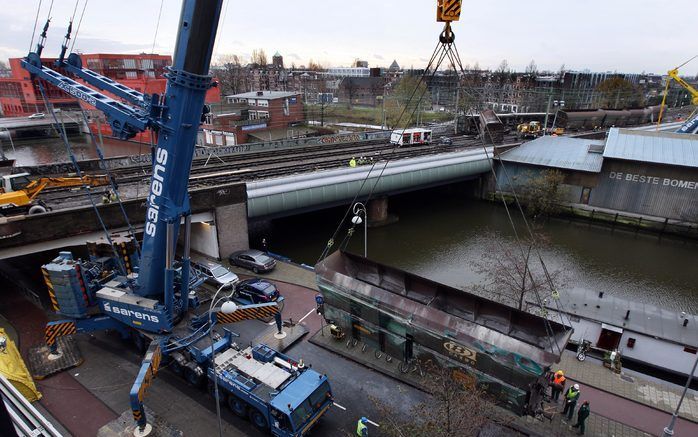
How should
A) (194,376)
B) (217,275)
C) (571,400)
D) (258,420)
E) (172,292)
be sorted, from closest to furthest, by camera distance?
(258,420) → (571,400) → (172,292) → (194,376) → (217,275)

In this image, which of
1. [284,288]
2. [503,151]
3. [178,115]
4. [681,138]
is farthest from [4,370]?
[681,138]

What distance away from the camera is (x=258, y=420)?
12.4 meters

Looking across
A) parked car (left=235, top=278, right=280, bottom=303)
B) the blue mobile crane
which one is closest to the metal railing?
the blue mobile crane

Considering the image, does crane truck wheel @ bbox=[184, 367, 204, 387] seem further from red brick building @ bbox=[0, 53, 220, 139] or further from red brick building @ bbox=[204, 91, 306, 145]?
red brick building @ bbox=[0, 53, 220, 139]

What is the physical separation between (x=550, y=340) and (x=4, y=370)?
17.9 metres

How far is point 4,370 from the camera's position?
1280 cm

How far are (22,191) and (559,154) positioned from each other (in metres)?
44.5

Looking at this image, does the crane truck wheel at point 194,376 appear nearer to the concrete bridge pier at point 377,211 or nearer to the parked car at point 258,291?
the parked car at point 258,291

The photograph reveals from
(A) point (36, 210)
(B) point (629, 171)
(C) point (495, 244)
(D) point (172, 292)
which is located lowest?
(D) point (172, 292)

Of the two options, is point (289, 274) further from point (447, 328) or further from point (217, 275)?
point (447, 328)

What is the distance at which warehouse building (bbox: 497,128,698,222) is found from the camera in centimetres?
3366

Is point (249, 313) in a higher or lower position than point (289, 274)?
higher

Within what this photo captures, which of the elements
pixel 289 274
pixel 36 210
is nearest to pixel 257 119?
pixel 36 210

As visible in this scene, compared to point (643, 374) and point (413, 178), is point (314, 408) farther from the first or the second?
point (413, 178)
